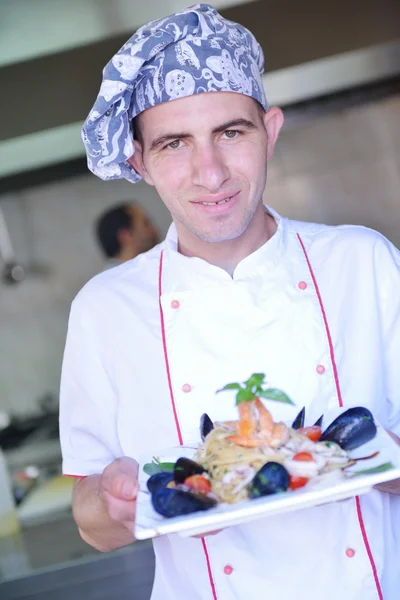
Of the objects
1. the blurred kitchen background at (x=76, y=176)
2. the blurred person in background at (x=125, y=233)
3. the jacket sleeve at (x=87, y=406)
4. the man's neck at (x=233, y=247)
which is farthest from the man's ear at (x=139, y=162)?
the blurred person in background at (x=125, y=233)

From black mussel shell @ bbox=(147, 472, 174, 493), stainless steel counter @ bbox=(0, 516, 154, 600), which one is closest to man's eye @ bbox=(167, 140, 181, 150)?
black mussel shell @ bbox=(147, 472, 174, 493)

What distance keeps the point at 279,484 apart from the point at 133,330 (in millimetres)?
536

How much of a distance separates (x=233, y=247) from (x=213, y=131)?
8.9 inches

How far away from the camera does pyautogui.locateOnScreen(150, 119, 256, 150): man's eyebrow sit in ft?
4.39

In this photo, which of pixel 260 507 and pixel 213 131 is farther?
pixel 213 131

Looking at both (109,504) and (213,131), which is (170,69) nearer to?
(213,131)

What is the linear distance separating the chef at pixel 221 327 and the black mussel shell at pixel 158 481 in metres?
0.23

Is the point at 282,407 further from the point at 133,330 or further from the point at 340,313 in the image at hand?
the point at 133,330

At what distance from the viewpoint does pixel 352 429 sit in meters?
1.12

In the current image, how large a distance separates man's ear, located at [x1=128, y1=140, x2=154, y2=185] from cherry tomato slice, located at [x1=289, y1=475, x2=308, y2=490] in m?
0.65

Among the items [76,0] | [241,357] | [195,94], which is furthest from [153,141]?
[76,0]

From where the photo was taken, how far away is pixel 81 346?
1.50 meters

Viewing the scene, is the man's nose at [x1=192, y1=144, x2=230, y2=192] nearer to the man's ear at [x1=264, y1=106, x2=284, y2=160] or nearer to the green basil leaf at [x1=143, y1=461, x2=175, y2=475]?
the man's ear at [x1=264, y1=106, x2=284, y2=160]

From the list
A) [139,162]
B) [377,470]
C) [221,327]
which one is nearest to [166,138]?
[139,162]
